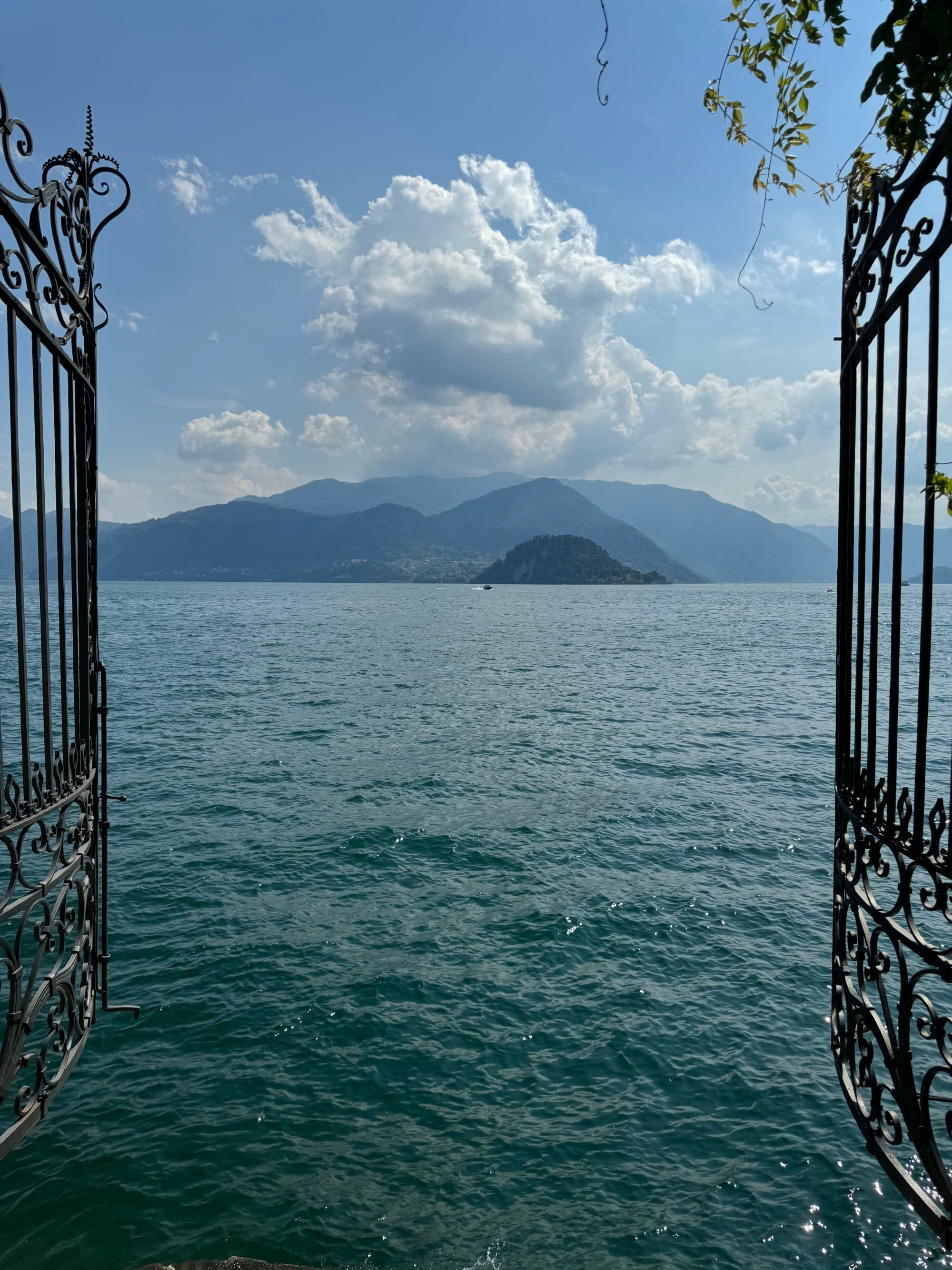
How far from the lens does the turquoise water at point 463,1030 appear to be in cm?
694

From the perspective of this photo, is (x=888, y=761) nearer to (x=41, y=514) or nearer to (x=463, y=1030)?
(x=41, y=514)

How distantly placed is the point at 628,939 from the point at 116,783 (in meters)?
15.1

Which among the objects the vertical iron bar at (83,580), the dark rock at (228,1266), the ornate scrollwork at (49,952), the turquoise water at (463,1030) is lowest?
the turquoise water at (463,1030)

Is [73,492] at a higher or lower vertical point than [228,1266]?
higher

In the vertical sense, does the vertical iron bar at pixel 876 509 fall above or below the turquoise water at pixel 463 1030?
above

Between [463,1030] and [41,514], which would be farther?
[463,1030]

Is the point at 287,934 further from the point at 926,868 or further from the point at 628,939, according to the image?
the point at 926,868

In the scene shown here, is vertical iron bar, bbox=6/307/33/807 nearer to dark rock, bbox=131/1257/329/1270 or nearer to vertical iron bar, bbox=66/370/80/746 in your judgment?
vertical iron bar, bbox=66/370/80/746

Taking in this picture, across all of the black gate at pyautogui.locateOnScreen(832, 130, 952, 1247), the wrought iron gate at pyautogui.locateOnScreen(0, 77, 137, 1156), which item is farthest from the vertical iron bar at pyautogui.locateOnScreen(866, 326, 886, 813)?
the wrought iron gate at pyautogui.locateOnScreen(0, 77, 137, 1156)

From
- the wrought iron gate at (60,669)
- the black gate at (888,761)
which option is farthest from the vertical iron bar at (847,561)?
the wrought iron gate at (60,669)

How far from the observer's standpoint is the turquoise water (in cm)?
694

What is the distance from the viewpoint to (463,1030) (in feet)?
32.1

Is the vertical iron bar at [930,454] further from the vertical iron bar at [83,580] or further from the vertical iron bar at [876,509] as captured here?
the vertical iron bar at [83,580]

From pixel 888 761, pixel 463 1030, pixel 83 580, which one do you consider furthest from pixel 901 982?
pixel 463 1030
